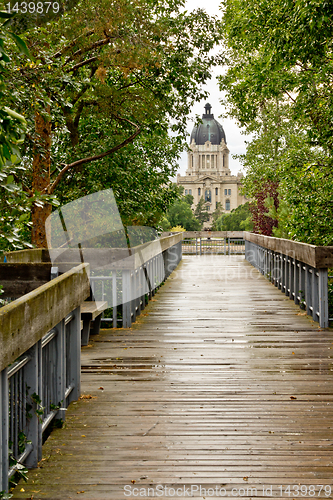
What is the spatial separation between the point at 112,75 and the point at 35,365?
827 centimetres

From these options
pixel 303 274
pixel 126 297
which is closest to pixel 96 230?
pixel 126 297

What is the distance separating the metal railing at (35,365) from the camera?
2316 mm

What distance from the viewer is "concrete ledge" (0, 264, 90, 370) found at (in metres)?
2.29

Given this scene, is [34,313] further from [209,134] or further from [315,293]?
[209,134]

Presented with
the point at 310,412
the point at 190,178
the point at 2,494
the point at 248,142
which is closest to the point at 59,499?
the point at 2,494

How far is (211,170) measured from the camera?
179375 mm

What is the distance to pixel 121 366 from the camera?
16.9ft

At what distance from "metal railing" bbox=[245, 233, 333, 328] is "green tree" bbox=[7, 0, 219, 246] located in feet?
10.3

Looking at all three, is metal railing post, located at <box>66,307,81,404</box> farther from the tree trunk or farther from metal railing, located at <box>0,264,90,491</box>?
the tree trunk

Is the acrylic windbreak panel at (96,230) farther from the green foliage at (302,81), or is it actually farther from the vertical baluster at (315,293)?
the green foliage at (302,81)

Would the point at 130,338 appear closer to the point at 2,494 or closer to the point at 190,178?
the point at 2,494

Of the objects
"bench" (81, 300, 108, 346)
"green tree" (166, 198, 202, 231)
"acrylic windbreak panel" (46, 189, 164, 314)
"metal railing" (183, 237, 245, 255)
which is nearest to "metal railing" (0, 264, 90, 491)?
"bench" (81, 300, 108, 346)

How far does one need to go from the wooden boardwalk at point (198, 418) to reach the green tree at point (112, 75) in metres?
3.06

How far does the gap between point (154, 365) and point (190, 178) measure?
6157 inches
